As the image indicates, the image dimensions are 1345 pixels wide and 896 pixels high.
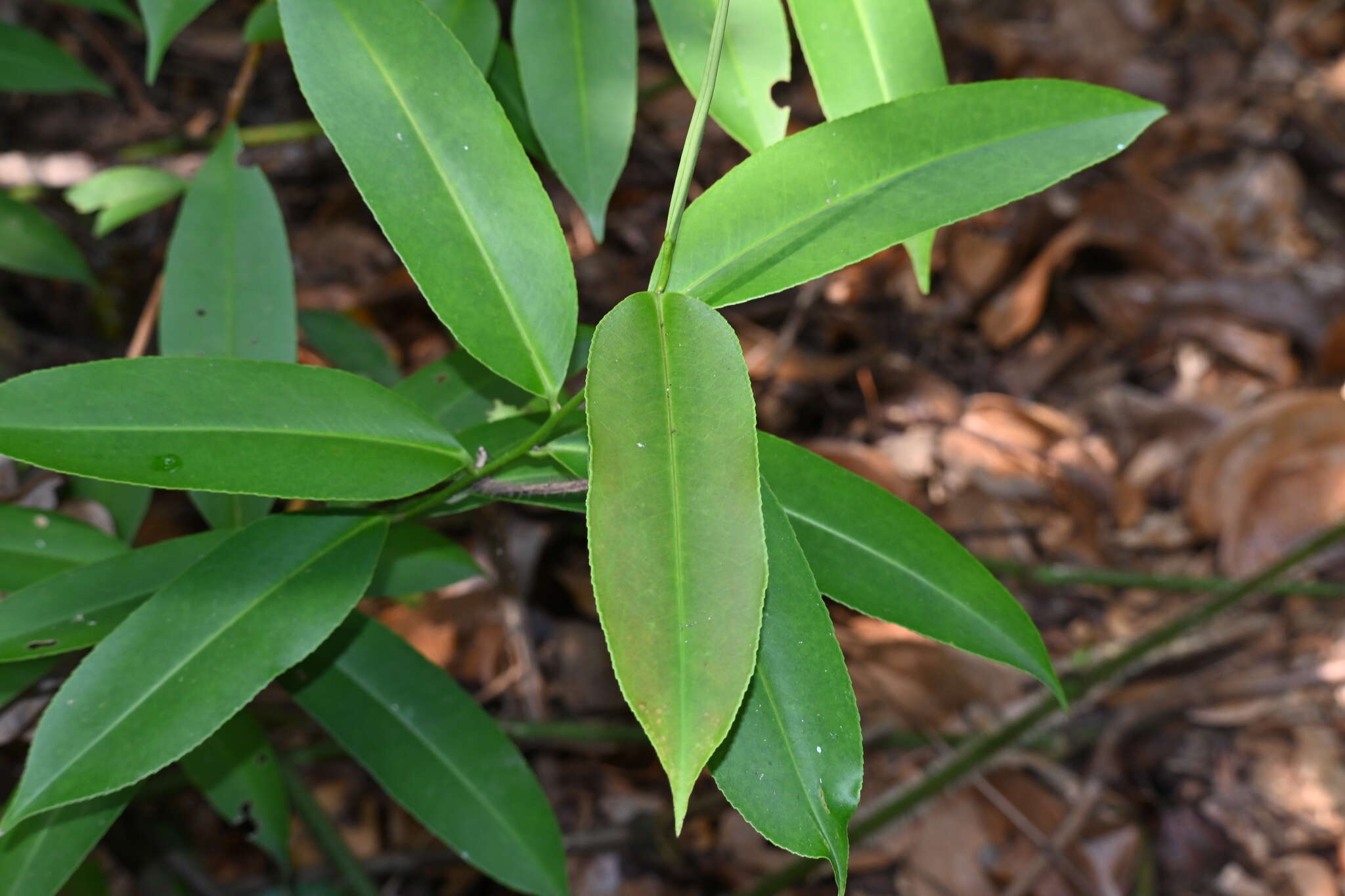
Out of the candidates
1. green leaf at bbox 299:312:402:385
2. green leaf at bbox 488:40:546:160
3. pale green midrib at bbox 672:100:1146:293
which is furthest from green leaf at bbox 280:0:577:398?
green leaf at bbox 299:312:402:385

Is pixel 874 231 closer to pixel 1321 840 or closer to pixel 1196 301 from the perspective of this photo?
pixel 1321 840

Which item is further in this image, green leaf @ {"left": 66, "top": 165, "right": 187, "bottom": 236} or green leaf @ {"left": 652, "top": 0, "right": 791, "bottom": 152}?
green leaf @ {"left": 66, "top": 165, "right": 187, "bottom": 236}

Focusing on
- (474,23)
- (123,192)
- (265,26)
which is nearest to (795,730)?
(474,23)

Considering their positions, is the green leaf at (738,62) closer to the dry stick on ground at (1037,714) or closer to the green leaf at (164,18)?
the green leaf at (164,18)

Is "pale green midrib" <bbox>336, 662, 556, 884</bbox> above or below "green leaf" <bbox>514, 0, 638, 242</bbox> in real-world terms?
below

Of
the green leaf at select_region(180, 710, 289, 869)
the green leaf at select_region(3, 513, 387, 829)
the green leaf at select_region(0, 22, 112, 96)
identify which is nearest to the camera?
the green leaf at select_region(3, 513, 387, 829)

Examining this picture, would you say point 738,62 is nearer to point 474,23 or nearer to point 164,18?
point 474,23

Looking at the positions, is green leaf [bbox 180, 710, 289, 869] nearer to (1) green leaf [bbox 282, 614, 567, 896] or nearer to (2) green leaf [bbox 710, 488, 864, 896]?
(1) green leaf [bbox 282, 614, 567, 896]
